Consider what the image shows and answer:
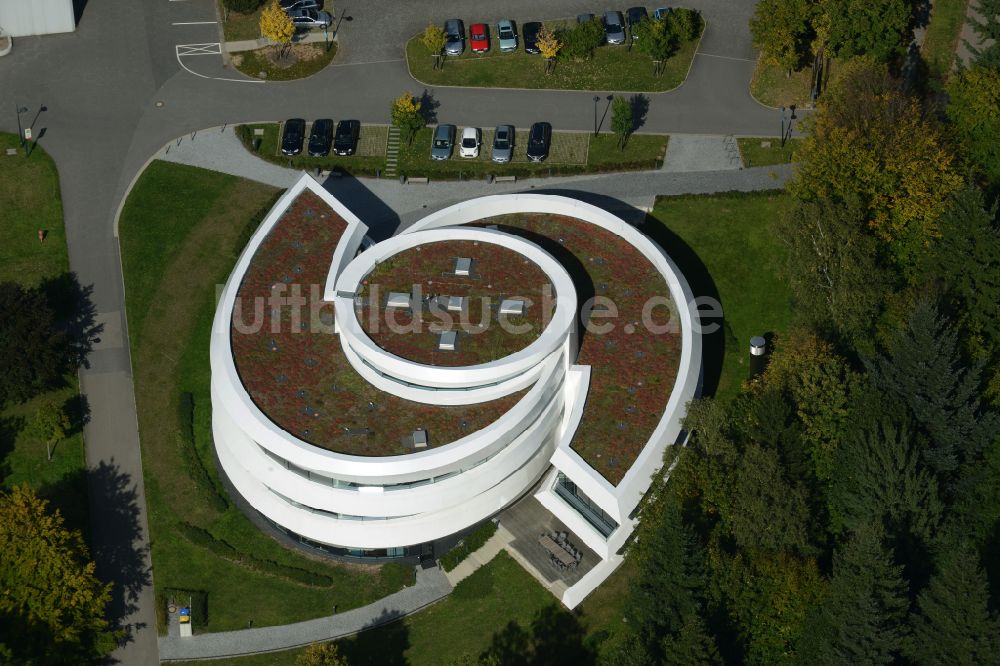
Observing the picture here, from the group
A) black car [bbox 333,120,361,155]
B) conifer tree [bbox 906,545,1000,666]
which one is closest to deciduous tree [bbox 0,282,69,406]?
black car [bbox 333,120,361,155]

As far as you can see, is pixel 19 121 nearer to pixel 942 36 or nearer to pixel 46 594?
pixel 46 594

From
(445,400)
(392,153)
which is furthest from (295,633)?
(392,153)

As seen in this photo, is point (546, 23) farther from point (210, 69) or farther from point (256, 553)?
point (256, 553)

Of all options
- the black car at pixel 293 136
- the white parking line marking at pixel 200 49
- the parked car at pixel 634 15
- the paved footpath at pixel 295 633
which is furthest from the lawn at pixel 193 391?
the parked car at pixel 634 15

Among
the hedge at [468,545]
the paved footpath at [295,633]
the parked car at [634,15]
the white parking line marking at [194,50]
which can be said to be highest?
the parked car at [634,15]

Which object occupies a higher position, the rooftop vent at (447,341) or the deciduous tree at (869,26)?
the deciduous tree at (869,26)

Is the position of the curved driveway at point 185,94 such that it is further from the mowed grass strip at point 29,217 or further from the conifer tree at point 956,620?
the conifer tree at point 956,620

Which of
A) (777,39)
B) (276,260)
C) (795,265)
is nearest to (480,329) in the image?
(276,260)
